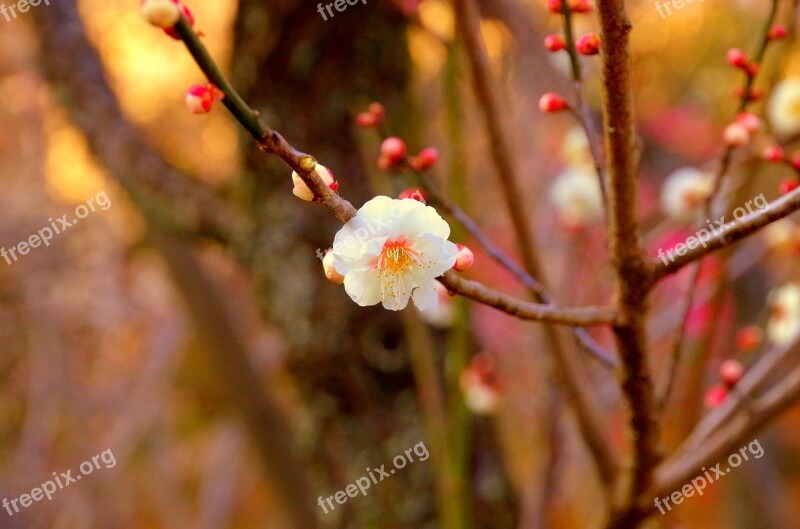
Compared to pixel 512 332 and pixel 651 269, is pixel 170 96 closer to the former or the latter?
pixel 512 332

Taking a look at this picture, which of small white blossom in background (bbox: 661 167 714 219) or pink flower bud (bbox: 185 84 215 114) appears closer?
pink flower bud (bbox: 185 84 215 114)

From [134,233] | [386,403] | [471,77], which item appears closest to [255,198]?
[386,403]

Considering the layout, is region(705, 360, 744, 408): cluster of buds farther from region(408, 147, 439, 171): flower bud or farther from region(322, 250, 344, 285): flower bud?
region(322, 250, 344, 285): flower bud

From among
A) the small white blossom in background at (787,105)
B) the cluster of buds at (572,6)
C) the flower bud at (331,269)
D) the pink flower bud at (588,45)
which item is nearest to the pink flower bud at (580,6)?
the cluster of buds at (572,6)

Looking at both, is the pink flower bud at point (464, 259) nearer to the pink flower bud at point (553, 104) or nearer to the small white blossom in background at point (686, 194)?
the pink flower bud at point (553, 104)

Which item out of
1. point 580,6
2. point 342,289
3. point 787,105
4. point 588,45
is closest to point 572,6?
point 580,6

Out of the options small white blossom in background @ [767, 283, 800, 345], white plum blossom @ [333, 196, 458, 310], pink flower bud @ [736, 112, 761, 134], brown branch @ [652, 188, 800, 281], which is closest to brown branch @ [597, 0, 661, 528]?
brown branch @ [652, 188, 800, 281]
